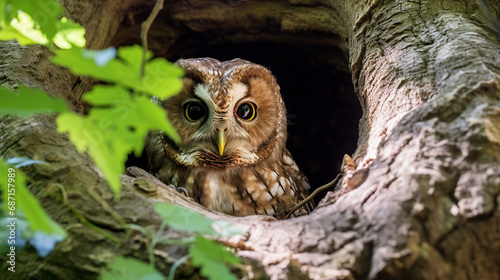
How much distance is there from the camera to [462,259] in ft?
3.32

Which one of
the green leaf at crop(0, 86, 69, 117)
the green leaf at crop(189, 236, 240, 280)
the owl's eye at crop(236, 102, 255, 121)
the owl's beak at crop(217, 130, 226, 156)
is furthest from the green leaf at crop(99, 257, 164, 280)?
the owl's eye at crop(236, 102, 255, 121)

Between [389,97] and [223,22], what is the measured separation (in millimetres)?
1396

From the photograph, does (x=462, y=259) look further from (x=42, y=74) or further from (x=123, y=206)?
(x=42, y=74)

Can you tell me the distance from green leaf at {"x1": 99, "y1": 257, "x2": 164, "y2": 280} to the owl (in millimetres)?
1088

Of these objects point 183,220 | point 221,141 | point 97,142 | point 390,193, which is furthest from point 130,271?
point 221,141

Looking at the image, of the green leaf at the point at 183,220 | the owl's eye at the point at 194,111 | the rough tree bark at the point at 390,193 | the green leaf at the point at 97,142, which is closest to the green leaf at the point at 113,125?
the green leaf at the point at 97,142

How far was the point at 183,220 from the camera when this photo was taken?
0.89 metres

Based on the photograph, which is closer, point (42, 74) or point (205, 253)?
point (205, 253)

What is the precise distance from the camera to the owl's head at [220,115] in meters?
2.01

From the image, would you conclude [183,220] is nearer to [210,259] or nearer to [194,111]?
[210,259]

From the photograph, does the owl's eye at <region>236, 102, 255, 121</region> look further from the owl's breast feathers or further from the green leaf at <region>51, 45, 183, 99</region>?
the green leaf at <region>51, 45, 183, 99</region>

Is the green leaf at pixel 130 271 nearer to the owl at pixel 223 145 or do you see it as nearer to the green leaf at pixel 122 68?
the green leaf at pixel 122 68

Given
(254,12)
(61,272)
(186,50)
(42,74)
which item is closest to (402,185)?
(61,272)

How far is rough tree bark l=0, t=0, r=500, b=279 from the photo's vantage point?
1.01 meters
